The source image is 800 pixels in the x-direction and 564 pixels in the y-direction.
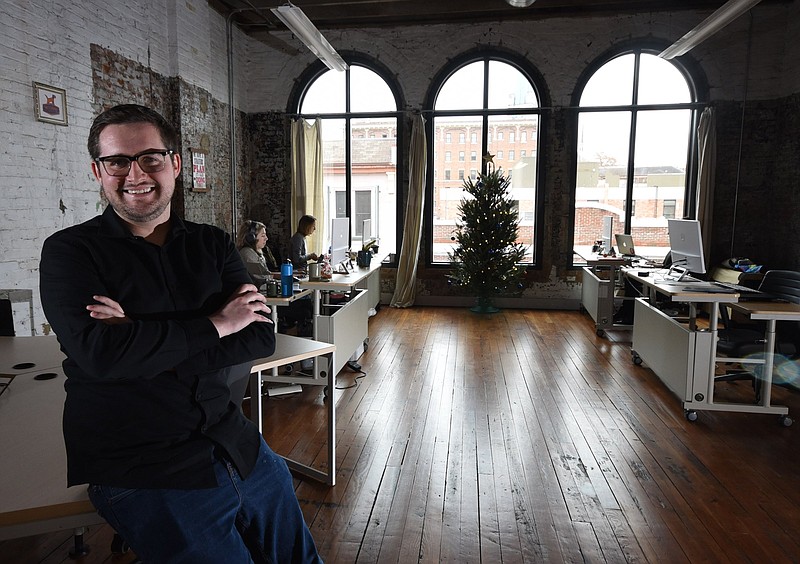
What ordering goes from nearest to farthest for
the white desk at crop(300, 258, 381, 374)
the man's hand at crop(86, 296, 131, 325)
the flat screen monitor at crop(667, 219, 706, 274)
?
the man's hand at crop(86, 296, 131, 325) → the white desk at crop(300, 258, 381, 374) → the flat screen monitor at crop(667, 219, 706, 274)

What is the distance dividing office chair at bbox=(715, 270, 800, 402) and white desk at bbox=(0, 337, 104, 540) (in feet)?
13.6

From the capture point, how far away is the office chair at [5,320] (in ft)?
9.70

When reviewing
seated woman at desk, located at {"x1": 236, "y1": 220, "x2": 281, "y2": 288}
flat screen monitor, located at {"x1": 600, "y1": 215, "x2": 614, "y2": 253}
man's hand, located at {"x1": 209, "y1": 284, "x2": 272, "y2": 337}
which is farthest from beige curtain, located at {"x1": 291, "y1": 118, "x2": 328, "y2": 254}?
man's hand, located at {"x1": 209, "y1": 284, "x2": 272, "y2": 337}

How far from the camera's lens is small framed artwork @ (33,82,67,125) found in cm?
448

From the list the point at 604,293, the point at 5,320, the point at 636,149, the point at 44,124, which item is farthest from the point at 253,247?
the point at 636,149

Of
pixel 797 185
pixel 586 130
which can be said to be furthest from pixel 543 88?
pixel 797 185

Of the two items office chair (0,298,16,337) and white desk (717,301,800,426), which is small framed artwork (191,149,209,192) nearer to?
office chair (0,298,16,337)

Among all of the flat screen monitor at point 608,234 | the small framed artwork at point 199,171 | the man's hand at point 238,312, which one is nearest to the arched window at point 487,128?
the flat screen monitor at point 608,234

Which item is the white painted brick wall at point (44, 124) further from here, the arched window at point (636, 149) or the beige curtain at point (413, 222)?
the arched window at point (636, 149)

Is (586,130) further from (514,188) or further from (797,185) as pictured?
(797,185)

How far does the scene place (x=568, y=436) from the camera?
3.67m

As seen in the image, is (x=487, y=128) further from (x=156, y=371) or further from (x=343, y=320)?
(x=156, y=371)

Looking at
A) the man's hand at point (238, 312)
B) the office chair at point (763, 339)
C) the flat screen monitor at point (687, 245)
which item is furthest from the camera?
the flat screen monitor at point (687, 245)

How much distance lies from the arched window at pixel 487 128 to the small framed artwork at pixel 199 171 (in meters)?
3.28
